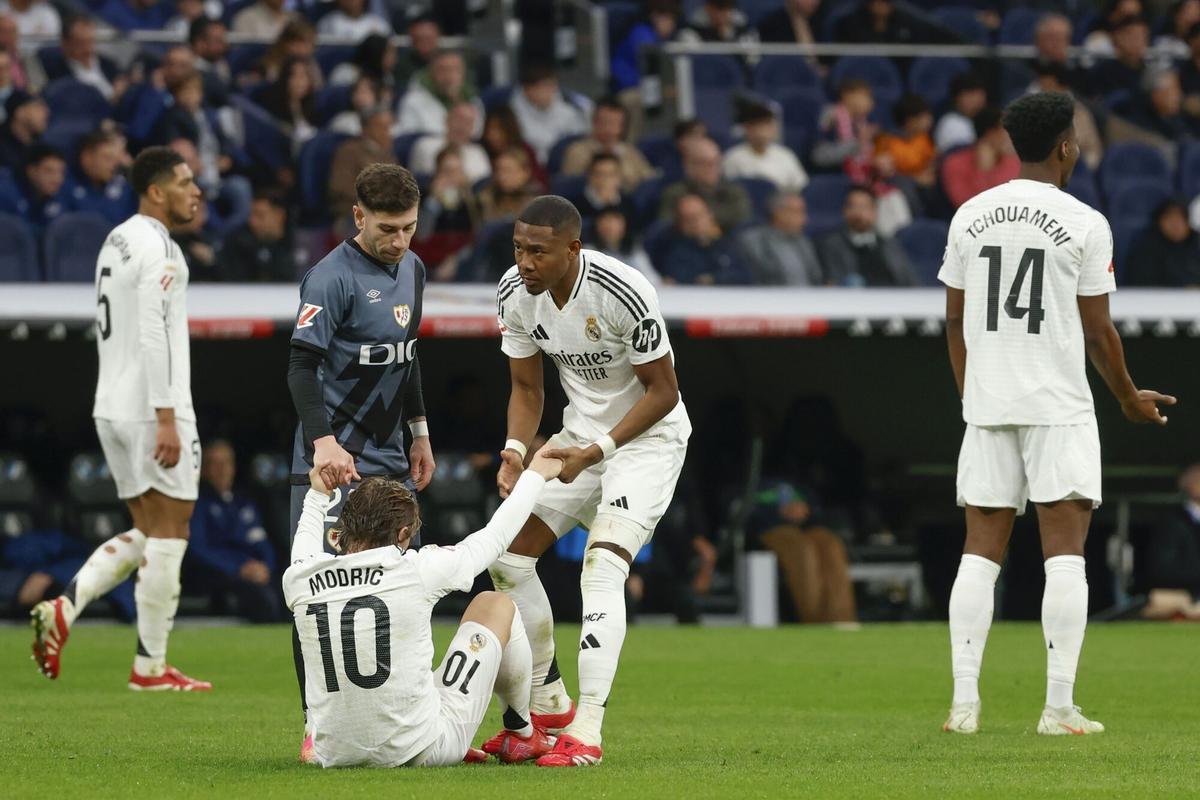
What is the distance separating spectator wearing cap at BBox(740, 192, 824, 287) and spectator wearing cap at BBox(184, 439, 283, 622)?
4.19 metres

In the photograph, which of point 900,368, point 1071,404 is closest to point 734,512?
point 900,368

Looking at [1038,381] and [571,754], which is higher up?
[1038,381]

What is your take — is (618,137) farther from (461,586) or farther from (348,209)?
(461,586)

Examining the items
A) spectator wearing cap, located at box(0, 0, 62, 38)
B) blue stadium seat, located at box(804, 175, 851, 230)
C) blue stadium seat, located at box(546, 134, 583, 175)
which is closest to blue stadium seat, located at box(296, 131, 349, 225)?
blue stadium seat, located at box(546, 134, 583, 175)

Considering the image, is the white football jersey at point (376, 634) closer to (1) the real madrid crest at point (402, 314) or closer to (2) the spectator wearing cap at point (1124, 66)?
(1) the real madrid crest at point (402, 314)

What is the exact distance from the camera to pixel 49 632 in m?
8.94

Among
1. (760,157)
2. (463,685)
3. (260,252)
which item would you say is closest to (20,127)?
(260,252)

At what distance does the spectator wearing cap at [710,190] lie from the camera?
52.5ft

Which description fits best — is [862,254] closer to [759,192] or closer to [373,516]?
[759,192]

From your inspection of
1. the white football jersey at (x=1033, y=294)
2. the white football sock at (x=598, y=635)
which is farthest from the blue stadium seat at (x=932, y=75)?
the white football sock at (x=598, y=635)

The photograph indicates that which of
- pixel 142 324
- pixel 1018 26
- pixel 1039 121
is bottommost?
pixel 142 324

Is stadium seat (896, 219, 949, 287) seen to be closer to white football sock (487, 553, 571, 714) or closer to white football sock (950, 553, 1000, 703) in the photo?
white football sock (950, 553, 1000, 703)

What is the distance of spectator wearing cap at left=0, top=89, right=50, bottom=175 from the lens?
15.0 meters

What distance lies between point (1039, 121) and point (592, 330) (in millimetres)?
2061
